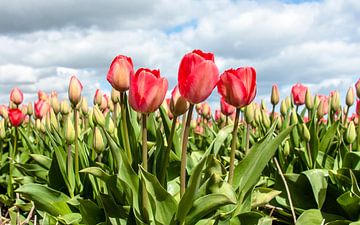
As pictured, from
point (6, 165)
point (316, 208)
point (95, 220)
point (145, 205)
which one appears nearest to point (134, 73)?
point (145, 205)

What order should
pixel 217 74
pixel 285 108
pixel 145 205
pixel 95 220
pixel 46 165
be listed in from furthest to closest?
pixel 285 108 < pixel 46 165 < pixel 95 220 < pixel 145 205 < pixel 217 74

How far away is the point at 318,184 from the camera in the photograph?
2.60 m

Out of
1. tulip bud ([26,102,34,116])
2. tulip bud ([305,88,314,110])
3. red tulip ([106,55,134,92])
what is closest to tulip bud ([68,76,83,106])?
red tulip ([106,55,134,92])

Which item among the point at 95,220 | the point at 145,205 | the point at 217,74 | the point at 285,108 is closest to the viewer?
the point at 217,74

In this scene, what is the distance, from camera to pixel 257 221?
2.00 metres

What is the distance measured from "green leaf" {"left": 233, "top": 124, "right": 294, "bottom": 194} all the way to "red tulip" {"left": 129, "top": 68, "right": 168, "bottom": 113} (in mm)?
512

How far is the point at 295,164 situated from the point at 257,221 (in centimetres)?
129

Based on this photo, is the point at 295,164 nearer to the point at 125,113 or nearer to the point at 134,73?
the point at 125,113

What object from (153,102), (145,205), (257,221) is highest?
(153,102)

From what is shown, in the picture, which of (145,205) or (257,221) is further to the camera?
(257,221)

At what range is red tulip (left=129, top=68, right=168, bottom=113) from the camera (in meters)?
1.70

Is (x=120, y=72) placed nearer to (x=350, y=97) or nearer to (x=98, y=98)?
(x=98, y=98)

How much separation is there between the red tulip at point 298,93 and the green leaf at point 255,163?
189cm

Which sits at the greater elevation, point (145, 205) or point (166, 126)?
point (166, 126)
